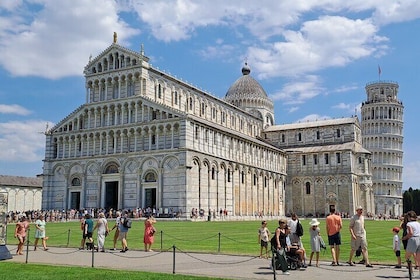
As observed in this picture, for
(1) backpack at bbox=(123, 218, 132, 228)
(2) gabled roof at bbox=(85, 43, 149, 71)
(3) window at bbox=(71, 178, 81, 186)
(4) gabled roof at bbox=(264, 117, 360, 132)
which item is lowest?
(1) backpack at bbox=(123, 218, 132, 228)

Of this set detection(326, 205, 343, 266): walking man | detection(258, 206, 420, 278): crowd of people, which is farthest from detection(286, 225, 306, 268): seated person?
detection(326, 205, 343, 266): walking man

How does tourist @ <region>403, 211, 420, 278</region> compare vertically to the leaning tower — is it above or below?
below

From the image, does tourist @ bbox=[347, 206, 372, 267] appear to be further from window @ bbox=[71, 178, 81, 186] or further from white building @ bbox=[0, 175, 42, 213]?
white building @ bbox=[0, 175, 42, 213]

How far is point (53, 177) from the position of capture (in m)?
61.8

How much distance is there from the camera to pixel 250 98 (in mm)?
89500

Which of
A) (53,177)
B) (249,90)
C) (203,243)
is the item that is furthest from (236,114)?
(203,243)

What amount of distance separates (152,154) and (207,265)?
130ft

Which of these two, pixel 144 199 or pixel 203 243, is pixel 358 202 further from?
pixel 203 243

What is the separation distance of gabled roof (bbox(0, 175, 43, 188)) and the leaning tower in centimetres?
7098

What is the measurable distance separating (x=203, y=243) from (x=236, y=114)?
57058mm

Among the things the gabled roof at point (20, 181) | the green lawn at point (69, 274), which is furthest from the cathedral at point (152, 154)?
the green lawn at point (69, 274)

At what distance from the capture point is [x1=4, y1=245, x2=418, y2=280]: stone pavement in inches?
535

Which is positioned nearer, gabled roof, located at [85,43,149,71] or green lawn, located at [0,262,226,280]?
green lawn, located at [0,262,226,280]

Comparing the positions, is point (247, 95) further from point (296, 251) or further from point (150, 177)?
point (296, 251)
